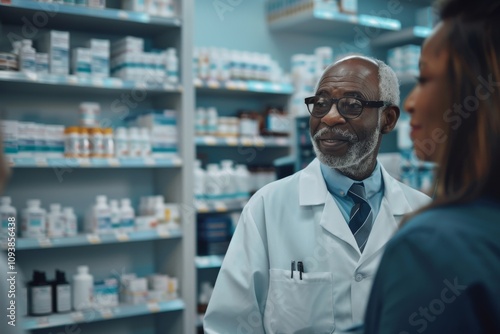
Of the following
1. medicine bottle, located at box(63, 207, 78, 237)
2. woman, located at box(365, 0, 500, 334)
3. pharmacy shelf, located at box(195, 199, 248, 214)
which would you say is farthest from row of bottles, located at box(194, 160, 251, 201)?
woman, located at box(365, 0, 500, 334)

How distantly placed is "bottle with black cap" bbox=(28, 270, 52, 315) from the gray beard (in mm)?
2287

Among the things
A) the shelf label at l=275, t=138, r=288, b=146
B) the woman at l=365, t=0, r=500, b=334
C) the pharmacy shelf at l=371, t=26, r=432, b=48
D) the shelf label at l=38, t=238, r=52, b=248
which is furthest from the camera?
the pharmacy shelf at l=371, t=26, r=432, b=48

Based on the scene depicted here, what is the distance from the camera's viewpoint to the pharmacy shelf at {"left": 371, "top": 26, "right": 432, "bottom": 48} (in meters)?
5.21

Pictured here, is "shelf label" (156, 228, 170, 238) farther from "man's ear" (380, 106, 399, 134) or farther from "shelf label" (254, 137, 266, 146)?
"man's ear" (380, 106, 399, 134)

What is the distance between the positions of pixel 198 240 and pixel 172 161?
71cm

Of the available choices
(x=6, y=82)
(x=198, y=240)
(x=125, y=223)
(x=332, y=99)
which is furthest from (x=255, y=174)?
(x=332, y=99)

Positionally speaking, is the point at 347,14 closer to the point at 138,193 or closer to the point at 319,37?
the point at 319,37

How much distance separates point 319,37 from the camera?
5.46 m

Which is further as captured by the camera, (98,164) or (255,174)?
(255,174)

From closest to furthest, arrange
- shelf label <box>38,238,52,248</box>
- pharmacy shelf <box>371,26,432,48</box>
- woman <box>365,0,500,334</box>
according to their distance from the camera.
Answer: woman <box>365,0,500,334</box>, shelf label <box>38,238,52,248</box>, pharmacy shelf <box>371,26,432,48</box>

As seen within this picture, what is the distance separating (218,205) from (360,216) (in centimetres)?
246

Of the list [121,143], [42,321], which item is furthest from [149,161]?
[42,321]

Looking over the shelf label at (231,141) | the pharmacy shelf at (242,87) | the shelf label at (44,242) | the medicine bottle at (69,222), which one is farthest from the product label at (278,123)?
the shelf label at (44,242)

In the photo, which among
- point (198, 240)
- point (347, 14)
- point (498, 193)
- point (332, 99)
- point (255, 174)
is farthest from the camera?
point (347, 14)
